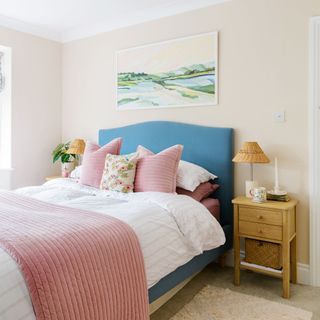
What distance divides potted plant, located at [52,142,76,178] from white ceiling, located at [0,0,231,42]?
1.41 meters

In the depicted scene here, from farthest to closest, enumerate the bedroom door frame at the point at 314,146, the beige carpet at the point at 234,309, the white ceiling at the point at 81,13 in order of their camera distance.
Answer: the white ceiling at the point at 81,13, the bedroom door frame at the point at 314,146, the beige carpet at the point at 234,309

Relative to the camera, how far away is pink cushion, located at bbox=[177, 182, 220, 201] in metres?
2.62

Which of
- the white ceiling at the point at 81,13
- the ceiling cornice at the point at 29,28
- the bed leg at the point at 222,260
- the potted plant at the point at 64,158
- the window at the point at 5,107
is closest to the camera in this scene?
the bed leg at the point at 222,260

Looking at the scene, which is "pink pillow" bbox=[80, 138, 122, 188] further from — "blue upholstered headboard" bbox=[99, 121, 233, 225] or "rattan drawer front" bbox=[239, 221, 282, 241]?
"rattan drawer front" bbox=[239, 221, 282, 241]

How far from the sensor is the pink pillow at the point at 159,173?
2.44 meters

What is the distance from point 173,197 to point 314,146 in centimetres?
118

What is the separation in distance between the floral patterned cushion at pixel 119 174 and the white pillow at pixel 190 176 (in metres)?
0.40

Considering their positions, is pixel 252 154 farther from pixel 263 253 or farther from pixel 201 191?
pixel 263 253

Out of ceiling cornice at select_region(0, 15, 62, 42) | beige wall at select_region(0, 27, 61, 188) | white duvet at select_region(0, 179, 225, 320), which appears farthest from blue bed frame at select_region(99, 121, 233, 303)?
ceiling cornice at select_region(0, 15, 62, 42)

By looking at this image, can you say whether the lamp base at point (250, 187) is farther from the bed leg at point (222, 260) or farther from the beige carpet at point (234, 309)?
the beige carpet at point (234, 309)

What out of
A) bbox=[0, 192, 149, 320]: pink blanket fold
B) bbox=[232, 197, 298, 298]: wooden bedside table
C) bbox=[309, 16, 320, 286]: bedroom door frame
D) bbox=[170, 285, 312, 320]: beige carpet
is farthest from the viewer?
bbox=[309, 16, 320, 286]: bedroom door frame

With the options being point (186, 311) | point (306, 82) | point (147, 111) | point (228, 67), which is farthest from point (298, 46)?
point (186, 311)

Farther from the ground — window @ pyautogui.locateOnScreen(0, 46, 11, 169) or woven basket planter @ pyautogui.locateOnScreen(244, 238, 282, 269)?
window @ pyautogui.locateOnScreen(0, 46, 11, 169)

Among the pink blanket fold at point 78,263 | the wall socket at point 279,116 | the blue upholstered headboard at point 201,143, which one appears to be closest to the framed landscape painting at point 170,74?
the blue upholstered headboard at point 201,143
